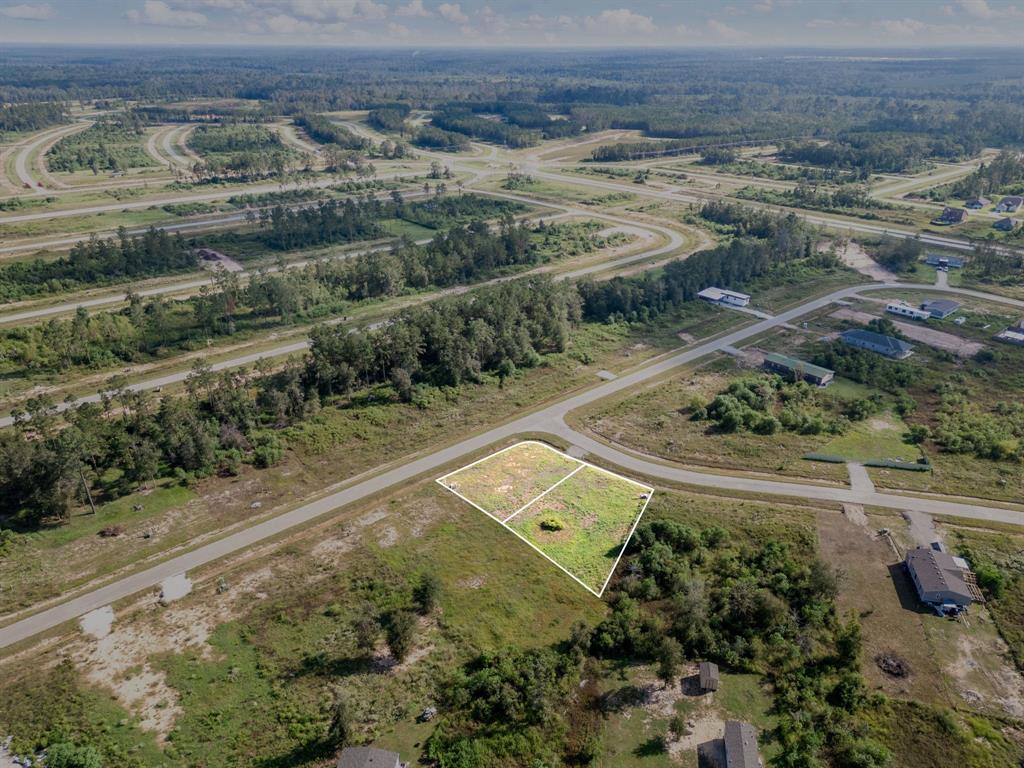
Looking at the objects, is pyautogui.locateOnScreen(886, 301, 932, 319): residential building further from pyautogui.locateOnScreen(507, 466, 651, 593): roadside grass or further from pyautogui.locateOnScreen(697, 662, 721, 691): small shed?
pyautogui.locateOnScreen(697, 662, 721, 691): small shed

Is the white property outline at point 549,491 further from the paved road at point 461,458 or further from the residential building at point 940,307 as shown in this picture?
the residential building at point 940,307

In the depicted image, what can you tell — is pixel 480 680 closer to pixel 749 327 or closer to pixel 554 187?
pixel 749 327

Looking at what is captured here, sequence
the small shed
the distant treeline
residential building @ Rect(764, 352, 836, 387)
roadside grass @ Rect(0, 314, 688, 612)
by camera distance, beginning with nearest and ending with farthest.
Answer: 1. the small shed
2. roadside grass @ Rect(0, 314, 688, 612)
3. residential building @ Rect(764, 352, 836, 387)
4. the distant treeline

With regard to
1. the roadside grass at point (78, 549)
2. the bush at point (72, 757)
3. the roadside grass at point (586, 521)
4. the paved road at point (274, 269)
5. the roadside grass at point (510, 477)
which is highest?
the bush at point (72, 757)

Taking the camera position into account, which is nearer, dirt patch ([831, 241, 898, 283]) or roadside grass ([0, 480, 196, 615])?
roadside grass ([0, 480, 196, 615])

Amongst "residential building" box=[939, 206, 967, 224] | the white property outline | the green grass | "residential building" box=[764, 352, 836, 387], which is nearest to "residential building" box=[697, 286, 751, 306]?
"residential building" box=[764, 352, 836, 387]

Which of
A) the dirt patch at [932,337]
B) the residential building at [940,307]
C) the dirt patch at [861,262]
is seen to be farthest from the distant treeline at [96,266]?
the dirt patch at [861,262]
